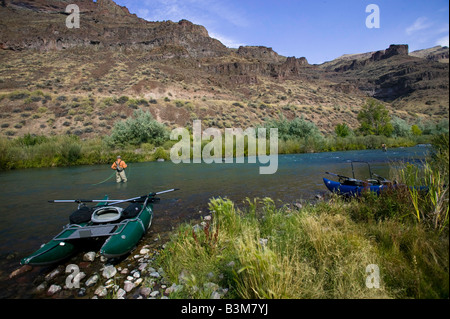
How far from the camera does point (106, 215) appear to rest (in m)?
5.98

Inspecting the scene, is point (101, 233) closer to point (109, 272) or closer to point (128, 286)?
point (109, 272)

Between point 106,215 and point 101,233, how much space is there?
3.51ft

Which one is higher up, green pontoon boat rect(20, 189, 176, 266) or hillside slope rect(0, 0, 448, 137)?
hillside slope rect(0, 0, 448, 137)

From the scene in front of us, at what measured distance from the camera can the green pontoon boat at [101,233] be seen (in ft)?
14.6

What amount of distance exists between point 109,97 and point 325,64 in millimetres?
174867

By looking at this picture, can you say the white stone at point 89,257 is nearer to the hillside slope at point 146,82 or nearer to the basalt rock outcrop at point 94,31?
the hillside slope at point 146,82

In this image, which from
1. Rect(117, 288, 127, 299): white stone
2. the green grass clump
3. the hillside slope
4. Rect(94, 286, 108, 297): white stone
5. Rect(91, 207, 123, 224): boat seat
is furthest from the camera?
the hillside slope

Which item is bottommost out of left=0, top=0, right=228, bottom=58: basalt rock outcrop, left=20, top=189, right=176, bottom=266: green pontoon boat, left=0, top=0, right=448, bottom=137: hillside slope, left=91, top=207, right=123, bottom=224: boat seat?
left=20, top=189, right=176, bottom=266: green pontoon boat

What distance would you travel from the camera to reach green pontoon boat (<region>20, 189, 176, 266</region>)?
4441 millimetres

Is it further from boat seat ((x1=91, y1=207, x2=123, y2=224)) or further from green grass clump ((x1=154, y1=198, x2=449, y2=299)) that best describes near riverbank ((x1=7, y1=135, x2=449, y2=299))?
boat seat ((x1=91, y1=207, x2=123, y2=224))

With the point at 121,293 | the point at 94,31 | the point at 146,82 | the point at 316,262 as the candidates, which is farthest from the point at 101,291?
the point at 94,31

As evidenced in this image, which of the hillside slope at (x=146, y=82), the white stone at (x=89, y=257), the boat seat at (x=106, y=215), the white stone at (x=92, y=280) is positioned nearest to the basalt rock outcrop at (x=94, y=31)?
the hillside slope at (x=146, y=82)

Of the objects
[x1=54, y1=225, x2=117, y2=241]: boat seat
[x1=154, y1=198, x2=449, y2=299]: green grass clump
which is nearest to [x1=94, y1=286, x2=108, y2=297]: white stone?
[x1=154, y1=198, x2=449, y2=299]: green grass clump
